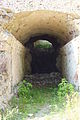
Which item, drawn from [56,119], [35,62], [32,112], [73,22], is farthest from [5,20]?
[35,62]

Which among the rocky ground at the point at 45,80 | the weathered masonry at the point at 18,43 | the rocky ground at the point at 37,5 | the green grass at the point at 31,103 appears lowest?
the green grass at the point at 31,103

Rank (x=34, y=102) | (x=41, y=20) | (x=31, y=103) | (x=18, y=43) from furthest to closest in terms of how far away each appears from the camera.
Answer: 1. (x=41, y=20)
2. (x=18, y=43)
3. (x=34, y=102)
4. (x=31, y=103)

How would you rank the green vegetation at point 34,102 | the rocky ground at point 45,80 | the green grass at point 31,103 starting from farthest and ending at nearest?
the rocky ground at point 45,80, the green grass at point 31,103, the green vegetation at point 34,102

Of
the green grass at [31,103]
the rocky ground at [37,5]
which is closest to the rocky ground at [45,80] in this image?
the green grass at [31,103]

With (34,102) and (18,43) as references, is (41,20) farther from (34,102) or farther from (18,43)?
(34,102)

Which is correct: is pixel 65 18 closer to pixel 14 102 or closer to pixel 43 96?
pixel 43 96

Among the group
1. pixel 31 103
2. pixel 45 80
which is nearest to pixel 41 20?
pixel 45 80

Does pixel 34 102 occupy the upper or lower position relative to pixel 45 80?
lower

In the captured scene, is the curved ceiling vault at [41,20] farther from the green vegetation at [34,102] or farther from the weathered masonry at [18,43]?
the green vegetation at [34,102]

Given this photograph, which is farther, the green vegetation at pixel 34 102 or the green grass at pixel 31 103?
the green grass at pixel 31 103

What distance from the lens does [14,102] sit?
4520 mm

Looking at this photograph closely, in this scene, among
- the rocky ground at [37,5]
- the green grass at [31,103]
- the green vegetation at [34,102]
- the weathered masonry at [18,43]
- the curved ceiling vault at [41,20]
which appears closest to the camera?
the green vegetation at [34,102]

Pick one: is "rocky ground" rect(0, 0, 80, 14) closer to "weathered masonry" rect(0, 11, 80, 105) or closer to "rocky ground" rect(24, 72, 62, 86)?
"weathered masonry" rect(0, 11, 80, 105)

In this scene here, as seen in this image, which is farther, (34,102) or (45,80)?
(45,80)
